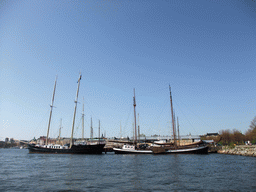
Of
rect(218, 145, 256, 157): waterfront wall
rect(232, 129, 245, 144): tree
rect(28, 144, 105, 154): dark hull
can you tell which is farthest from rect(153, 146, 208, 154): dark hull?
rect(232, 129, 245, 144): tree

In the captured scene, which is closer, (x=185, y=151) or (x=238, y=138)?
(x=185, y=151)

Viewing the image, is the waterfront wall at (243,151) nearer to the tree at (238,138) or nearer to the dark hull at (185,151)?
the dark hull at (185,151)

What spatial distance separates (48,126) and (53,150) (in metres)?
11.2

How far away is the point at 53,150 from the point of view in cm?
6297

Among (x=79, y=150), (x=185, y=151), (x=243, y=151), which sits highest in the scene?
(x=79, y=150)

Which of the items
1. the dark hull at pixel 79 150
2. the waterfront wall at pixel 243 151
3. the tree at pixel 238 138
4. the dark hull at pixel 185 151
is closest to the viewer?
the waterfront wall at pixel 243 151

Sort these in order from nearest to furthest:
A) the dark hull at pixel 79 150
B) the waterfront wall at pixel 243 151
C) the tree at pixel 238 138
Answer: the waterfront wall at pixel 243 151
the dark hull at pixel 79 150
the tree at pixel 238 138

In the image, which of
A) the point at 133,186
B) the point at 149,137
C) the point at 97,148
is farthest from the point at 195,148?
the point at 149,137

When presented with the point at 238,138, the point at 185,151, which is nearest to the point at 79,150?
the point at 185,151

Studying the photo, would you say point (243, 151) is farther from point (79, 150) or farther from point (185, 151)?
point (79, 150)

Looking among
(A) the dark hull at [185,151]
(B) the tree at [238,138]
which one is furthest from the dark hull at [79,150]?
(B) the tree at [238,138]

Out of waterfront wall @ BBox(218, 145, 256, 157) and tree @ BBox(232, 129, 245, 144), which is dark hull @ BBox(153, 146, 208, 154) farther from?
tree @ BBox(232, 129, 245, 144)

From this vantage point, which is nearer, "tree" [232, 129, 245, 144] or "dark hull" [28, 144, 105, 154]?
"dark hull" [28, 144, 105, 154]

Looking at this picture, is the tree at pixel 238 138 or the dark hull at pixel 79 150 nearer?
the dark hull at pixel 79 150
